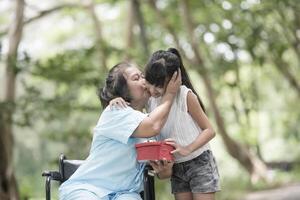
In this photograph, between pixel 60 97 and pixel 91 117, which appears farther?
pixel 91 117

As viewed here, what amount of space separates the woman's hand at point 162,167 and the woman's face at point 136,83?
0.36 metres

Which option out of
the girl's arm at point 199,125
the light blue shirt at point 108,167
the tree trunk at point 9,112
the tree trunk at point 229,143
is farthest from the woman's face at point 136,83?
the tree trunk at point 229,143

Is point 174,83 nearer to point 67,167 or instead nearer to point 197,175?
point 197,175

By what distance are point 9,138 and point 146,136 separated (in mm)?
5507

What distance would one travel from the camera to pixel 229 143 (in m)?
13.2

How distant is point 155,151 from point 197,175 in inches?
11.9

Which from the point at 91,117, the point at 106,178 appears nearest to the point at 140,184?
the point at 106,178

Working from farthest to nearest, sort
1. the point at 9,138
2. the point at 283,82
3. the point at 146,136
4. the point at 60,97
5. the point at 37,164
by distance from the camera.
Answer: the point at 283,82, the point at 37,164, the point at 60,97, the point at 9,138, the point at 146,136

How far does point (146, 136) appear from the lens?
3.21m

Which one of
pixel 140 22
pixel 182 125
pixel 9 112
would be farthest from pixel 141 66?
pixel 140 22

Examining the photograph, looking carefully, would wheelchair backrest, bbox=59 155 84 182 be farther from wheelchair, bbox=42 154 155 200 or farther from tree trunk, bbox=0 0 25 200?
tree trunk, bbox=0 0 25 200

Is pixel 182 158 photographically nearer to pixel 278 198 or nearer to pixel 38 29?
pixel 278 198

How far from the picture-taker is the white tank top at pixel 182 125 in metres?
3.32

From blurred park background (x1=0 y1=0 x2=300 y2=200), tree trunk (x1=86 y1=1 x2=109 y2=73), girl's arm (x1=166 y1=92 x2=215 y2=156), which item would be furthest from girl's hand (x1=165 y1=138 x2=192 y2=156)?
tree trunk (x1=86 y1=1 x2=109 y2=73)
